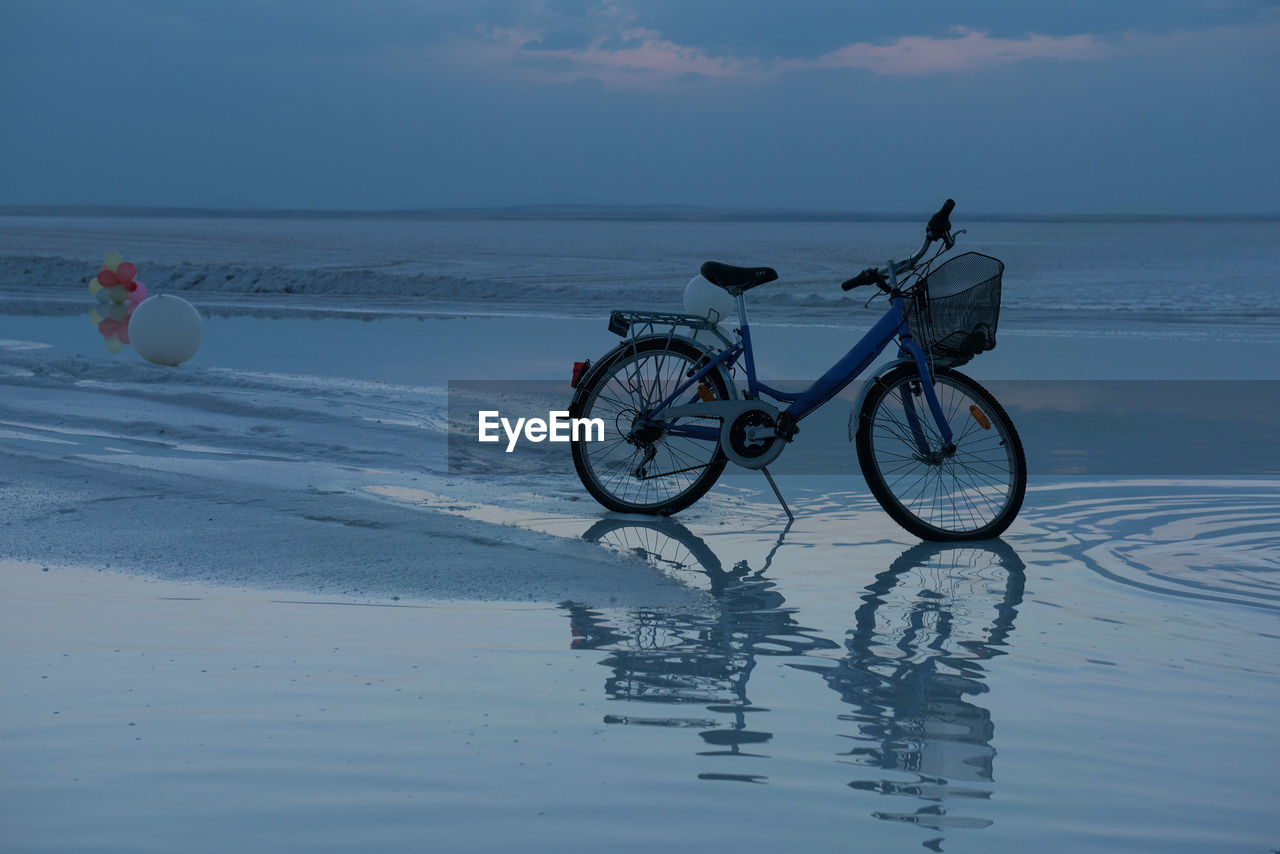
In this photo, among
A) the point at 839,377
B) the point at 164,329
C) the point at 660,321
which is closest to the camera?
the point at 839,377

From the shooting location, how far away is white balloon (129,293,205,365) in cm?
1102

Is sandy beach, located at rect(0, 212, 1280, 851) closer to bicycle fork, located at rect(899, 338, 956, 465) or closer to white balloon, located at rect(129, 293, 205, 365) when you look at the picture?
bicycle fork, located at rect(899, 338, 956, 465)

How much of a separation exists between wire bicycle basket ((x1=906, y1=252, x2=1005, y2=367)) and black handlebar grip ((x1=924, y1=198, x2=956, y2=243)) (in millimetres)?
145

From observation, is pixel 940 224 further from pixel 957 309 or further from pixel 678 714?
pixel 678 714

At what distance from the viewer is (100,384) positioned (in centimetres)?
988

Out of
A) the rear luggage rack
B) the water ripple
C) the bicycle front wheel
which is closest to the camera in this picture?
the water ripple

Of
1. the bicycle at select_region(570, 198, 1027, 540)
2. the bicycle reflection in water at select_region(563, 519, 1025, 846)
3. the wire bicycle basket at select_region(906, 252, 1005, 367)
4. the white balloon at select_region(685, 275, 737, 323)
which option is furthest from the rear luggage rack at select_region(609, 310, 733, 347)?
the white balloon at select_region(685, 275, 737, 323)

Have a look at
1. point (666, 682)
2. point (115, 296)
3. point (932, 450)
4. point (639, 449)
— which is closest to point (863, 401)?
point (932, 450)

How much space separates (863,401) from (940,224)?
91cm

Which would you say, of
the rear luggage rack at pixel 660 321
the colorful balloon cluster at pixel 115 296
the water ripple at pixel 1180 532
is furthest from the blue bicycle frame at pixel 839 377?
the colorful balloon cluster at pixel 115 296

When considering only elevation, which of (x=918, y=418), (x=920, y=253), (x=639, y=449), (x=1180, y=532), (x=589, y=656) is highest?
(x=920, y=253)

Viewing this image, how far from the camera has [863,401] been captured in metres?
5.98

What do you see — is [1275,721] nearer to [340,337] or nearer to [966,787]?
[966,787]

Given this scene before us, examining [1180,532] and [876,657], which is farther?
[1180,532]
